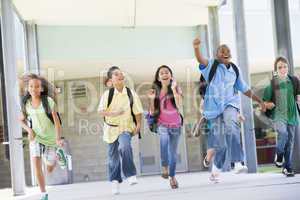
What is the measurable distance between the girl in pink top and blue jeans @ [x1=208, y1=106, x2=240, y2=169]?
16.7 inches

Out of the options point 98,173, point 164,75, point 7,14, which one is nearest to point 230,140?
point 164,75

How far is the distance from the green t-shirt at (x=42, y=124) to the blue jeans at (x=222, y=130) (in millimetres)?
1725

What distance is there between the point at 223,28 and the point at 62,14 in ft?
9.26

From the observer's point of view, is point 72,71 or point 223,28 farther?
point 72,71

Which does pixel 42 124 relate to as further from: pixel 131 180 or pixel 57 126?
pixel 131 180

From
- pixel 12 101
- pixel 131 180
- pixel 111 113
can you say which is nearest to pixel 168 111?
pixel 111 113

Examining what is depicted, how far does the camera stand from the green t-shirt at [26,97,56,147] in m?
4.73

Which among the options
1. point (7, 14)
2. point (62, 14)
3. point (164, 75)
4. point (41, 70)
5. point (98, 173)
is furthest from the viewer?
point (98, 173)

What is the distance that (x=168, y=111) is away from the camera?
15.5ft

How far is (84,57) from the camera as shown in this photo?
26.8 ft

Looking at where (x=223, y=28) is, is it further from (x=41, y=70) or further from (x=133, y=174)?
(x=133, y=174)

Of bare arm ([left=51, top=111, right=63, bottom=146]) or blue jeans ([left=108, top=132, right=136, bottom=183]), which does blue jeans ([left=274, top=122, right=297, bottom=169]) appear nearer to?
blue jeans ([left=108, top=132, right=136, bottom=183])

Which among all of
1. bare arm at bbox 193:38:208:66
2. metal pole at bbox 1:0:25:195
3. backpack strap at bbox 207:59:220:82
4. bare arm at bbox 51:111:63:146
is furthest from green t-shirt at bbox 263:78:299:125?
metal pole at bbox 1:0:25:195

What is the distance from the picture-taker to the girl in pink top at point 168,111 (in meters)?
4.72
